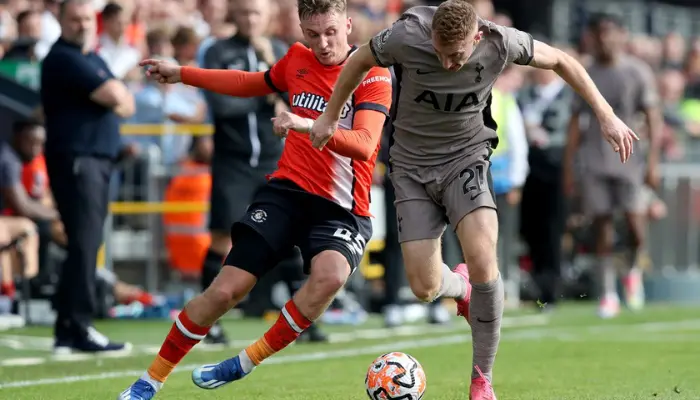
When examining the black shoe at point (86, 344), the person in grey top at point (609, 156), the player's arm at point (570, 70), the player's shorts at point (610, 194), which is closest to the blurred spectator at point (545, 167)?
the person in grey top at point (609, 156)

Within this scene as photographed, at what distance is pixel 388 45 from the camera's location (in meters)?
7.38

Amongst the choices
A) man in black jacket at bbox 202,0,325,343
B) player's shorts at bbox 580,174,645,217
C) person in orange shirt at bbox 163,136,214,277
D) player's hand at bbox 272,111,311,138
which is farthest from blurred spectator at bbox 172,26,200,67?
player's hand at bbox 272,111,311,138

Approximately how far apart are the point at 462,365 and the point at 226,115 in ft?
9.51

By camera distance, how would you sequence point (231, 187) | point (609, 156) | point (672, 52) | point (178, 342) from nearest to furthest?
1. point (178, 342)
2. point (231, 187)
3. point (609, 156)
4. point (672, 52)

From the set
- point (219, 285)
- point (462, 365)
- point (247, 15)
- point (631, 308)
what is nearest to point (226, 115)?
point (247, 15)

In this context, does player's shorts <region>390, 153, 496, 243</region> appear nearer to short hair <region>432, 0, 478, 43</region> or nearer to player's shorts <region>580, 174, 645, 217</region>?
short hair <region>432, 0, 478, 43</region>

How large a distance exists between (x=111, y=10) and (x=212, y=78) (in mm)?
5529

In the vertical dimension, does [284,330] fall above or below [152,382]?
above

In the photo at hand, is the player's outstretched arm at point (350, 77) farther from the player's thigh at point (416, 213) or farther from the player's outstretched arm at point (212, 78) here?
the player's outstretched arm at point (212, 78)

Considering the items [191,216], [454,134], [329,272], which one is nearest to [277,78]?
[454,134]

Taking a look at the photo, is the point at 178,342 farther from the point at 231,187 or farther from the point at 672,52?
the point at 672,52

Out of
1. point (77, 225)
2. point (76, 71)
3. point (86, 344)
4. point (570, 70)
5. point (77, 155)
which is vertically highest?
point (570, 70)

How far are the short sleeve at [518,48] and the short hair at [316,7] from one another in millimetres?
946

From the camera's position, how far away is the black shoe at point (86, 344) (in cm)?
1085
